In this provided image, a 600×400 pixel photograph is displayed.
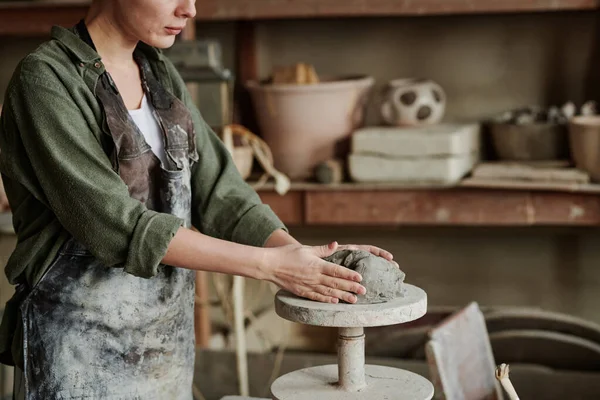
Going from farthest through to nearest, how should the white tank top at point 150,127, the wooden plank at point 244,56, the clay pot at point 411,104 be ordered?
the wooden plank at point 244,56 → the clay pot at point 411,104 → the white tank top at point 150,127

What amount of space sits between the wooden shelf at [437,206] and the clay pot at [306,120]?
150 mm

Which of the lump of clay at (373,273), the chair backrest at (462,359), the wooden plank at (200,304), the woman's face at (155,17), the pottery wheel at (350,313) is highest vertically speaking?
the woman's face at (155,17)

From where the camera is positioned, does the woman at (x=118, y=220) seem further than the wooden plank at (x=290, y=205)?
No

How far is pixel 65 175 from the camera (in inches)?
64.9

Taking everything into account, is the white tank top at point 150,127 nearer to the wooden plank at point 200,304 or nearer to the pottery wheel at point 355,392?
the pottery wheel at point 355,392

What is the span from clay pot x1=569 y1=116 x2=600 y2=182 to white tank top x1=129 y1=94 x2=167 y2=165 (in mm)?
1690

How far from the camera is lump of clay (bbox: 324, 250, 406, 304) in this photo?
5.46ft

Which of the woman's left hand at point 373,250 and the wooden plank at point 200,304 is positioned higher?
the woman's left hand at point 373,250

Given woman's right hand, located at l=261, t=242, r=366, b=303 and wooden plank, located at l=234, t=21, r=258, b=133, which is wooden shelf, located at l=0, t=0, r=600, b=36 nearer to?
wooden plank, located at l=234, t=21, r=258, b=133

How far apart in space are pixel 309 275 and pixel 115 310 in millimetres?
421

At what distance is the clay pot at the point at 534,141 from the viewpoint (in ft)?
10.9

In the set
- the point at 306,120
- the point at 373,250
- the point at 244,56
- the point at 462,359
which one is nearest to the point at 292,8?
the point at 306,120

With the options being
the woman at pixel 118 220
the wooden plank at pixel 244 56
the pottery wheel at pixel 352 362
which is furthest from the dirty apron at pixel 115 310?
the wooden plank at pixel 244 56

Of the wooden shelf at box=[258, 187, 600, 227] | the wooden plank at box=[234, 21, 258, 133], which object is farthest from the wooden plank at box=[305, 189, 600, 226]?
the wooden plank at box=[234, 21, 258, 133]
